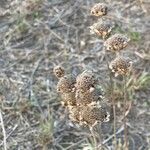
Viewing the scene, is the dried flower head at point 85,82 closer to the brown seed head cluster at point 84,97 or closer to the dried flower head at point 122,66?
the brown seed head cluster at point 84,97

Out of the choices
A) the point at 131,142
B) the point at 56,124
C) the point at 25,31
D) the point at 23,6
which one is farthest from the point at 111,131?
the point at 23,6

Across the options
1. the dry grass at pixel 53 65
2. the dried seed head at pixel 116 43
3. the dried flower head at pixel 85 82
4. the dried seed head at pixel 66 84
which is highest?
the dried seed head at pixel 116 43

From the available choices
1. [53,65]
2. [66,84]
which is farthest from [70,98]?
[53,65]

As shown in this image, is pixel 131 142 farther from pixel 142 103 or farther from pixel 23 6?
pixel 23 6

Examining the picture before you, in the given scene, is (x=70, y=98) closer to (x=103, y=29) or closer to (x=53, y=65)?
(x=103, y=29)

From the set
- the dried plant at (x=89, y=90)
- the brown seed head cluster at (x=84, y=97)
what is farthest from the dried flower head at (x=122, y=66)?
the brown seed head cluster at (x=84, y=97)

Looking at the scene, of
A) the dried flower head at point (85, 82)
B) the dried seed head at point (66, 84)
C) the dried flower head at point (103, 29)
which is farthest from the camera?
the dried flower head at point (103, 29)

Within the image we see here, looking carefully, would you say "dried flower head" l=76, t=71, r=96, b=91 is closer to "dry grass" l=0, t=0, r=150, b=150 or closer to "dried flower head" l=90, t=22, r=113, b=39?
"dried flower head" l=90, t=22, r=113, b=39

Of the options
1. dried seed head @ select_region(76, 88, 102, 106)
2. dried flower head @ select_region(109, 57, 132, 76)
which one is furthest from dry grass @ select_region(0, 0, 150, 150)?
dried seed head @ select_region(76, 88, 102, 106)
